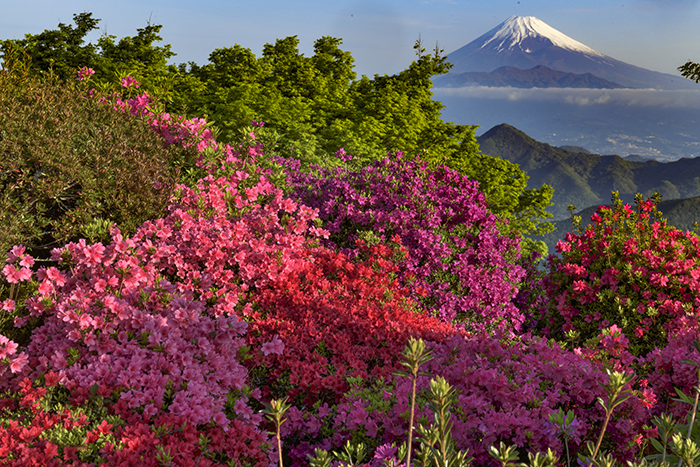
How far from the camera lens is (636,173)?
136 metres

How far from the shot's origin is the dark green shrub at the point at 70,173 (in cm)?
498

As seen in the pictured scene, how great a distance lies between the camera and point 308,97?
2119 centimetres

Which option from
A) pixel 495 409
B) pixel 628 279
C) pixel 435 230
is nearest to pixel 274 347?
pixel 495 409

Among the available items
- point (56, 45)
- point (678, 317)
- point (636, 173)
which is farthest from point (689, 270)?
point (636, 173)

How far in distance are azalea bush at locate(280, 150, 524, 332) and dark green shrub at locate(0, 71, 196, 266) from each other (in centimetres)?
277

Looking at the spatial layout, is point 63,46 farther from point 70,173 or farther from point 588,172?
point 588,172

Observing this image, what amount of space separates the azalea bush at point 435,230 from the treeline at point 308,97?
592 cm

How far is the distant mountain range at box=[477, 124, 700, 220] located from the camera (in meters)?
126

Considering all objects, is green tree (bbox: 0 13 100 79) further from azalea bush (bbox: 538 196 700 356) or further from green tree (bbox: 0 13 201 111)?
azalea bush (bbox: 538 196 700 356)

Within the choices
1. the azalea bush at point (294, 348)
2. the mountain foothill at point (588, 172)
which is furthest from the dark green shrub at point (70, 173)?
the mountain foothill at point (588, 172)

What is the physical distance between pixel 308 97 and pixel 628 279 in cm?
1748

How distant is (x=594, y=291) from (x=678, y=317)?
43.0 inches

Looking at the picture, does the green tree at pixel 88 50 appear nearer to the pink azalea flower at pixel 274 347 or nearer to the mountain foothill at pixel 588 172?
the pink azalea flower at pixel 274 347

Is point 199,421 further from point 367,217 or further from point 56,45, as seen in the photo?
point 56,45
